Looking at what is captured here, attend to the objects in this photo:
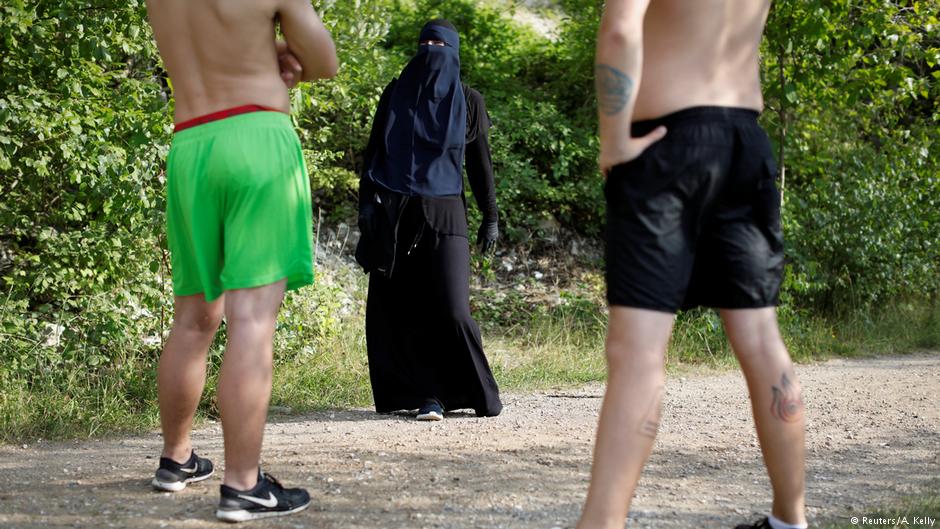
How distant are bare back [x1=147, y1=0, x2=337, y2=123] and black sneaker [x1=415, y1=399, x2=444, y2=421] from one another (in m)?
2.47

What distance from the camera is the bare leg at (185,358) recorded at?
140 inches

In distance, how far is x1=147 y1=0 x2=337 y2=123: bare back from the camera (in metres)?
3.28

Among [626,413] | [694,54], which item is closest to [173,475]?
[626,413]

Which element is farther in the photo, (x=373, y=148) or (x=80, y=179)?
(x=80, y=179)

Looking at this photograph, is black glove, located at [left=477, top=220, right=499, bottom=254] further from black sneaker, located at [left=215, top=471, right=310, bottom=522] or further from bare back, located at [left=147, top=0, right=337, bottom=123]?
black sneaker, located at [left=215, top=471, right=310, bottom=522]

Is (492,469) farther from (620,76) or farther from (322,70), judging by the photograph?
(620,76)

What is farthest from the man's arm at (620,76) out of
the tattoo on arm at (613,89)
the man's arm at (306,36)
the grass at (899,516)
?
the grass at (899,516)

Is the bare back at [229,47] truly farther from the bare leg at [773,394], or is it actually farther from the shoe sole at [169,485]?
the bare leg at [773,394]

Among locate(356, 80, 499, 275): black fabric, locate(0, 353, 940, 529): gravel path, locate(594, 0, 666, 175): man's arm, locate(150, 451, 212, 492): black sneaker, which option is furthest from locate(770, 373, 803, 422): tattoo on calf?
locate(356, 80, 499, 275): black fabric

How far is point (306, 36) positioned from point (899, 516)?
265cm

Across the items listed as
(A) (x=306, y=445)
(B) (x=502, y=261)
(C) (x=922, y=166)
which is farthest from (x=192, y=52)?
(C) (x=922, y=166)

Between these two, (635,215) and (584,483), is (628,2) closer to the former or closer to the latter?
(635,215)

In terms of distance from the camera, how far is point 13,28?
19.0 ft

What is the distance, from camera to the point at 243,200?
10.8 ft
